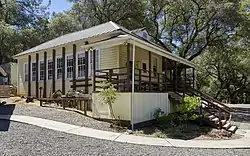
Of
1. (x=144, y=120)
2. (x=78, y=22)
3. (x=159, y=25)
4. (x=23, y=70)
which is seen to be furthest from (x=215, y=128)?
(x=78, y=22)

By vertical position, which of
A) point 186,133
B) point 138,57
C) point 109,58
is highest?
point 138,57

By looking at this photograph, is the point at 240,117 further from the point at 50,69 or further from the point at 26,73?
the point at 26,73

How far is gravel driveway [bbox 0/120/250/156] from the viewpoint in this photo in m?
7.36

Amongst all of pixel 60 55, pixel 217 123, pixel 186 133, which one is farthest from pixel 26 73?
pixel 217 123

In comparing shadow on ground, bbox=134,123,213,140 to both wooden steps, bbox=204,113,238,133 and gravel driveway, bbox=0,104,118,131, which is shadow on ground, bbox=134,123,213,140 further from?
gravel driveway, bbox=0,104,118,131

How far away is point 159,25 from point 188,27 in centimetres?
372

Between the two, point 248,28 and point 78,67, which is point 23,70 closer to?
point 78,67

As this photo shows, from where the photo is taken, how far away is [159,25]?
30.9 metres

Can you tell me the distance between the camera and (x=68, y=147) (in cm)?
784

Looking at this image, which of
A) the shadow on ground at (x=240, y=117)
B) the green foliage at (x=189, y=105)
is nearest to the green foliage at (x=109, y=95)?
the green foliage at (x=189, y=105)

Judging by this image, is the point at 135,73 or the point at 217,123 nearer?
the point at 217,123

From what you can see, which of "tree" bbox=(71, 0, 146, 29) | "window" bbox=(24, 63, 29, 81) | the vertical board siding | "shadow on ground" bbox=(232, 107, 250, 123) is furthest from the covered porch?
"tree" bbox=(71, 0, 146, 29)

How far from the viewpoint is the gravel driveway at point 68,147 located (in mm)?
7355

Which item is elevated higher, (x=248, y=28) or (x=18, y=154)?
(x=248, y=28)
